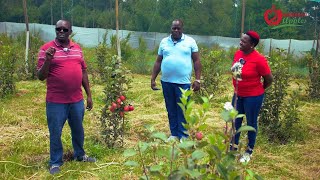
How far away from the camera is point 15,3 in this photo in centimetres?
2905

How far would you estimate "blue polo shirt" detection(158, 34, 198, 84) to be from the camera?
4.19m

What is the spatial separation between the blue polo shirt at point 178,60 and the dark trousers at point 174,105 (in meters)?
0.07

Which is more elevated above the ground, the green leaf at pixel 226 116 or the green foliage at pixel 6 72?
the green leaf at pixel 226 116

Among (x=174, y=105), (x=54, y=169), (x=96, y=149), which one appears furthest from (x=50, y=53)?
(x=174, y=105)

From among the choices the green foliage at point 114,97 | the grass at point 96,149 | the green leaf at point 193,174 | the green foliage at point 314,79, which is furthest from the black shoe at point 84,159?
the green foliage at point 314,79

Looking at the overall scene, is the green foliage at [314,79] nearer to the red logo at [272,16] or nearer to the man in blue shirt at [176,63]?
the man in blue shirt at [176,63]

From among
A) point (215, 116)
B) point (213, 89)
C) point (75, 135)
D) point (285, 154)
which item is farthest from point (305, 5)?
point (75, 135)

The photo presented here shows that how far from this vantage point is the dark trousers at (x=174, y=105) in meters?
4.27

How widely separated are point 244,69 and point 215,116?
2656 millimetres

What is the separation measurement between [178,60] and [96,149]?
1371 millimetres

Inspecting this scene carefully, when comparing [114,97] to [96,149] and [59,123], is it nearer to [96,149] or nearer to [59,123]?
[96,149]

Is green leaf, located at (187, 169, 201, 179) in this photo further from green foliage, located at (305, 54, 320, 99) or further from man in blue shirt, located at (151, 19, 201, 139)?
green foliage, located at (305, 54, 320, 99)

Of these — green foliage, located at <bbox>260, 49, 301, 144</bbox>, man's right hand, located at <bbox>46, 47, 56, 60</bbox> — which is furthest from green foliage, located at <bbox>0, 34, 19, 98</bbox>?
green foliage, located at <bbox>260, 49, 301, 144</bbox>

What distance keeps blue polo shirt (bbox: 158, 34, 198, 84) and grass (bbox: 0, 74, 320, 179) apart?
0.87 metres
